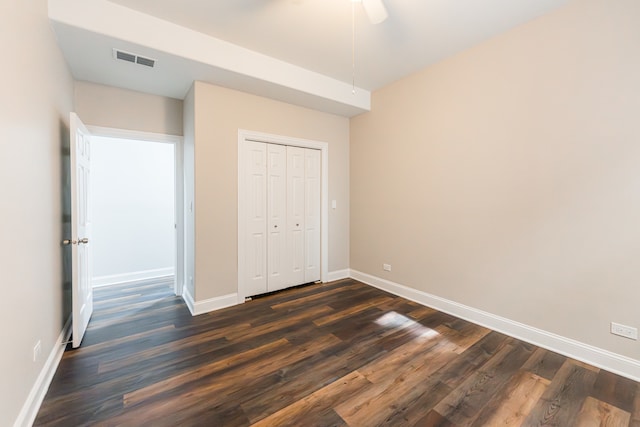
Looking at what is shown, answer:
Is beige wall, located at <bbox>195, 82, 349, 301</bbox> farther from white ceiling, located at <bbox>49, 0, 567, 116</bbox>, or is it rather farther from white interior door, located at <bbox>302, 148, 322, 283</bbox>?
white interior door, located at <bbox>302, 148, 322, 283</bbox>

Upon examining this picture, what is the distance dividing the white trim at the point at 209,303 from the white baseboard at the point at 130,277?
151 centimetres

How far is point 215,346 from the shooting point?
2479 mm

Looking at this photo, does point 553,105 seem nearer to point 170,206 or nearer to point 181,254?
point 181,254

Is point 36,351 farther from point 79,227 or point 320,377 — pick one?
point 320,377

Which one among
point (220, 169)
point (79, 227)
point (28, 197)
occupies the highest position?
point (220, 169)

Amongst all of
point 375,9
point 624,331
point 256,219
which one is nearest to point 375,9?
point 375,9

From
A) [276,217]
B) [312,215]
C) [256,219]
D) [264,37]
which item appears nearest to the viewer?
[264,37]

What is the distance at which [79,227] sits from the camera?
98.3 inches

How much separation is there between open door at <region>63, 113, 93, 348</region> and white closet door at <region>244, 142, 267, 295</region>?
1.65 m

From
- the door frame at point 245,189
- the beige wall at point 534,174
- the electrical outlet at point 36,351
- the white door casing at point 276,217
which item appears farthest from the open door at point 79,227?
the beige wall at point 534,174

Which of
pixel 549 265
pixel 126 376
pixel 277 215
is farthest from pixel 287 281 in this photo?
pixel 549 265

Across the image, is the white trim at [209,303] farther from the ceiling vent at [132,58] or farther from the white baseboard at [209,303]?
the ceiling vent at [132,58]

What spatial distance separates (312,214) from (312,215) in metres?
0.02

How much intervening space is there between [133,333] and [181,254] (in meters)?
1.24
